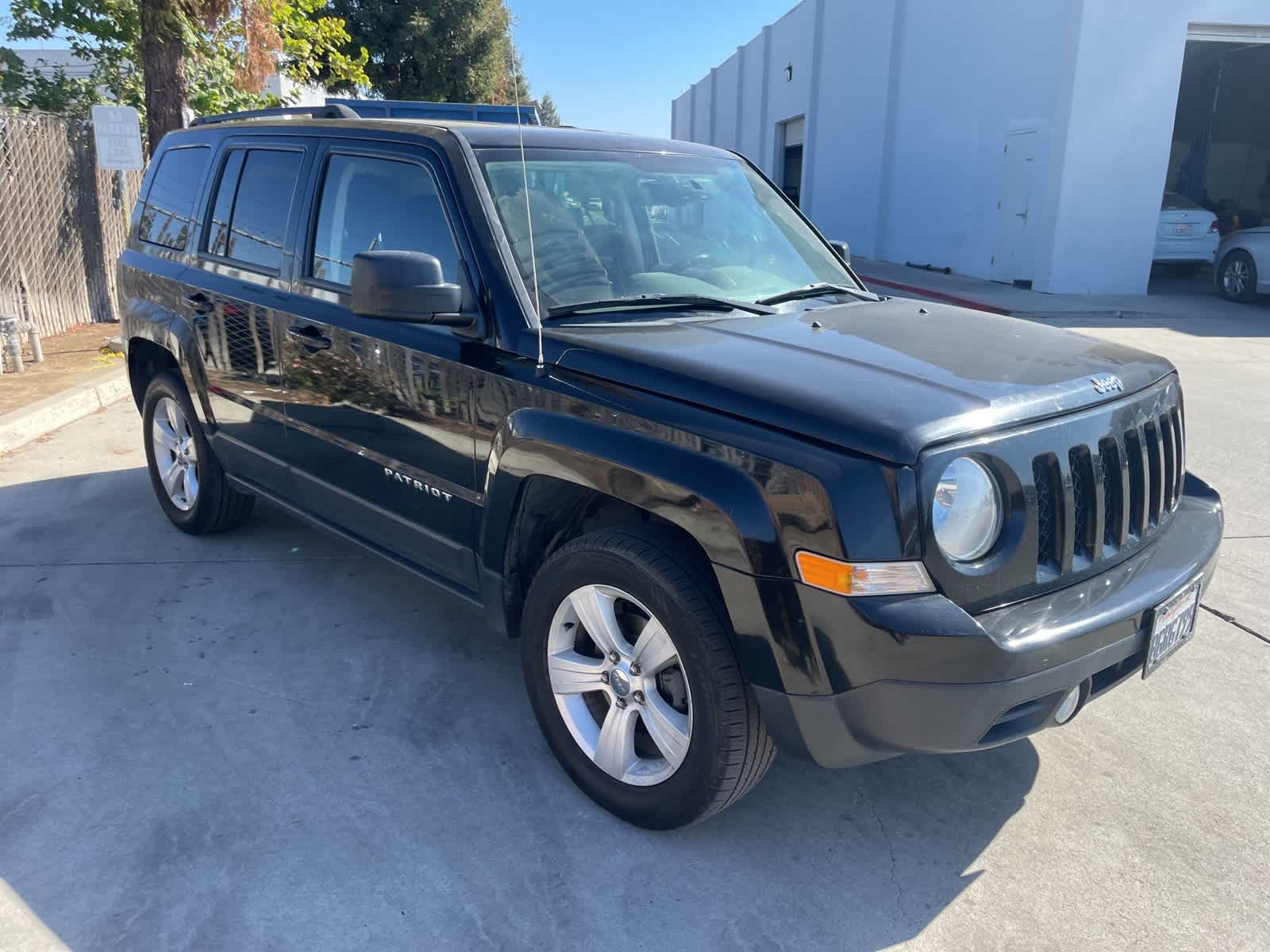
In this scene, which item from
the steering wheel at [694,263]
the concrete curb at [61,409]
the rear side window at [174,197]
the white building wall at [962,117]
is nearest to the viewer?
the steering wheel at [694,263]

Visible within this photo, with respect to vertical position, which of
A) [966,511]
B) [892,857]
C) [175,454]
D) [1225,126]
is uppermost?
[1225,126]

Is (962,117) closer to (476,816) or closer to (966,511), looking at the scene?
(966,511)

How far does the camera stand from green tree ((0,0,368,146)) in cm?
1109

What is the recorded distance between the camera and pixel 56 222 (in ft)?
35.1

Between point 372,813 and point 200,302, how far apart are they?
2.66m

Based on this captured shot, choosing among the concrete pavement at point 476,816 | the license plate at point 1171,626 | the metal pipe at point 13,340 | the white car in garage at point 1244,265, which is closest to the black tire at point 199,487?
the concrete pavement at point 476,816

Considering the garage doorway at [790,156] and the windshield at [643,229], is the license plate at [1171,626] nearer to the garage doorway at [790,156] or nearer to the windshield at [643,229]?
the windshield at [643,229]

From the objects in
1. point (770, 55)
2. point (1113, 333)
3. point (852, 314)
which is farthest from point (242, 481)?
point (770, 55)

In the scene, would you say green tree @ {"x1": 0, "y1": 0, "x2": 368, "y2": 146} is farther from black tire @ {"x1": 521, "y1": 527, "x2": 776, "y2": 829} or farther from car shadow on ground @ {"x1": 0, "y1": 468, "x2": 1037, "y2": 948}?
black tire @ {"x1": 521, "y1": 527, "x2": 776, "y2": 829}

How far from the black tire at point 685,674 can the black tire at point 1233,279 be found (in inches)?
639

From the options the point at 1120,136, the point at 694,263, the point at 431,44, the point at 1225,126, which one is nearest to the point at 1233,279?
the point at 1120,136

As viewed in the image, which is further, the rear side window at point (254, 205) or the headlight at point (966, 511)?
the rear side window at point (254, 205)

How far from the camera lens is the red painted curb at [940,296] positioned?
47.1 ft

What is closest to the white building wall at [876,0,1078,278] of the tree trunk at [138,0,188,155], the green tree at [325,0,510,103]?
the green tree at [325,0,510,103]
